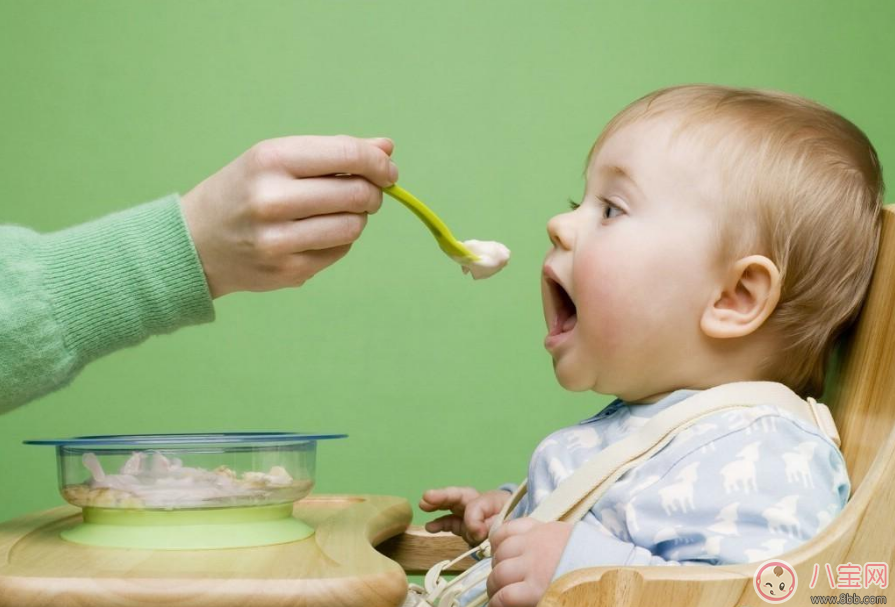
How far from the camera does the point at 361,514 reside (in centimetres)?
98

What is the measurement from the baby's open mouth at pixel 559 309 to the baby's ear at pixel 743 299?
12 centimetres

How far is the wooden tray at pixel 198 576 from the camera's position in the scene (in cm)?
64

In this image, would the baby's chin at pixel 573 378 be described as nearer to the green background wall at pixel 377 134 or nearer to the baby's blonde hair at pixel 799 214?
the baby's blonde hair at pixel 799 214

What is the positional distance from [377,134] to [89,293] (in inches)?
34.4

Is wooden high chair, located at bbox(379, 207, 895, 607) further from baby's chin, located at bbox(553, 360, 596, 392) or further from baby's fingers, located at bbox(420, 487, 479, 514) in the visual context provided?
baby's fingers, located at bbox(420, 487, 479, 514)

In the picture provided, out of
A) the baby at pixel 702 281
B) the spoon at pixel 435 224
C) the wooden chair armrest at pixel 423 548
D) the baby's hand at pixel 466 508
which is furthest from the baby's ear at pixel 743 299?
the wooden chair armrest at pixel 423 548

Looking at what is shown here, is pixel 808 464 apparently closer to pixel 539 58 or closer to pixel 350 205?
pixel 350 205

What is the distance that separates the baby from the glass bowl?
20 cm

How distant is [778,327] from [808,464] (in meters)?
0.14

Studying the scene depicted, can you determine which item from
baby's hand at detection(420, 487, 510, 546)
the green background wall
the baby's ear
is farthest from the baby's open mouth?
the green background wall

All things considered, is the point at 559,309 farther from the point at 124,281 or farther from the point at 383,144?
the point at 124,281

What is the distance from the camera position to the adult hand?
2.60 feet

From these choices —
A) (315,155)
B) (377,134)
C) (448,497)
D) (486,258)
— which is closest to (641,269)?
(486,258)

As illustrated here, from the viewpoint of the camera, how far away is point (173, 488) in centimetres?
79
